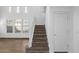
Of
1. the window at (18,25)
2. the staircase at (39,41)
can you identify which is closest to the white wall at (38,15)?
the staircase at (39,41)

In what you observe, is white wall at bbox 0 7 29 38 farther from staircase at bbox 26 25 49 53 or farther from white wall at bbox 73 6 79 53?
white wall at bbox 73 6 79 53

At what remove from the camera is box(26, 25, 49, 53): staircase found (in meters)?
1.47

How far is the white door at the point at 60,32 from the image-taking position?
4.80 ft

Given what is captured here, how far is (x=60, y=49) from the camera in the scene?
4.76 ft

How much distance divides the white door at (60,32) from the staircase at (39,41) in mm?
121

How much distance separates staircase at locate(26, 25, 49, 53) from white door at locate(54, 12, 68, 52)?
0.40ft

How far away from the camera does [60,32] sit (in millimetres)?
1482

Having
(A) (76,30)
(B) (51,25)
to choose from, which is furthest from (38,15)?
(A) (76,30)

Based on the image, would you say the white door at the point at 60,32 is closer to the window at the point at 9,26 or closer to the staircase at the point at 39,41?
the staircase at the point at 39,41

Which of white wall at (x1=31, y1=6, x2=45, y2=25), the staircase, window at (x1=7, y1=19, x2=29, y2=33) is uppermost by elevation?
white wall at (x1=31, y1=6, x2=45, y2=25)

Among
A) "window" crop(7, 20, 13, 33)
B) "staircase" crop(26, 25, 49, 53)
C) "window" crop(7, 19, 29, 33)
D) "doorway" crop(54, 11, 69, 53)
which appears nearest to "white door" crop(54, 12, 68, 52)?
"doorway" crop(54, 11, 69, 53)

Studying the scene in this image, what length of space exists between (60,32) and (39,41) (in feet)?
0.83
